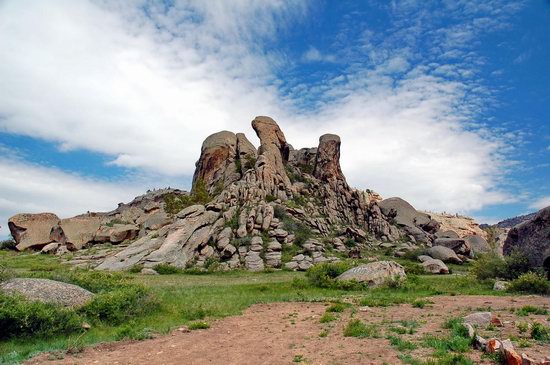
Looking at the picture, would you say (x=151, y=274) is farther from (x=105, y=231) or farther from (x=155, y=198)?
(x=155, y=198)

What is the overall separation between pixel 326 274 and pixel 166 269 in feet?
68.0

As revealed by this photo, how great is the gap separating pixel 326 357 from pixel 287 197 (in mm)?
56129

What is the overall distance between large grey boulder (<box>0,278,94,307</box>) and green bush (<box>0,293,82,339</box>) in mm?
1727

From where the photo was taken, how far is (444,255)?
56.9 metres

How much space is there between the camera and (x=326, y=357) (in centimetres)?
1188

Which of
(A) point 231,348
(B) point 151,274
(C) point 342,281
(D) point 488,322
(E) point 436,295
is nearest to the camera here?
(A) point 231,348

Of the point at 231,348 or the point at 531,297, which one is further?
the point at 531,297

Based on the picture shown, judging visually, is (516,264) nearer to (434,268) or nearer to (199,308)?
(434,268)

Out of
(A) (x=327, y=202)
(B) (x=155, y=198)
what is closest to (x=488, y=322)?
(A) (x=327, y=202)

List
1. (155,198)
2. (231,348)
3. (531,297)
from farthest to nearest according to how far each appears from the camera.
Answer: (155,198), (531,297), (231,348)

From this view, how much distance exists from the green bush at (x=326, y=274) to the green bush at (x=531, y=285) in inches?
461

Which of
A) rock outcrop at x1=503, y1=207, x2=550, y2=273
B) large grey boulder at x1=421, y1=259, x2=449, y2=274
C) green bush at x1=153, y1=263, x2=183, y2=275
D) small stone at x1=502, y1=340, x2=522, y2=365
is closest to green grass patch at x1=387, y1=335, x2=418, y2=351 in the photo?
small stone at x1=502, y1=340, x2=522, y2=365

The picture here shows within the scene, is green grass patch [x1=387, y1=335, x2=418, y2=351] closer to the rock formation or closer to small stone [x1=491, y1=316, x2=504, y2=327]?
small stone [x1=491, y1=316, x2=504, y2=327]

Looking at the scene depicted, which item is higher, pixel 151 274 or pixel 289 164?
pixel 289 164
